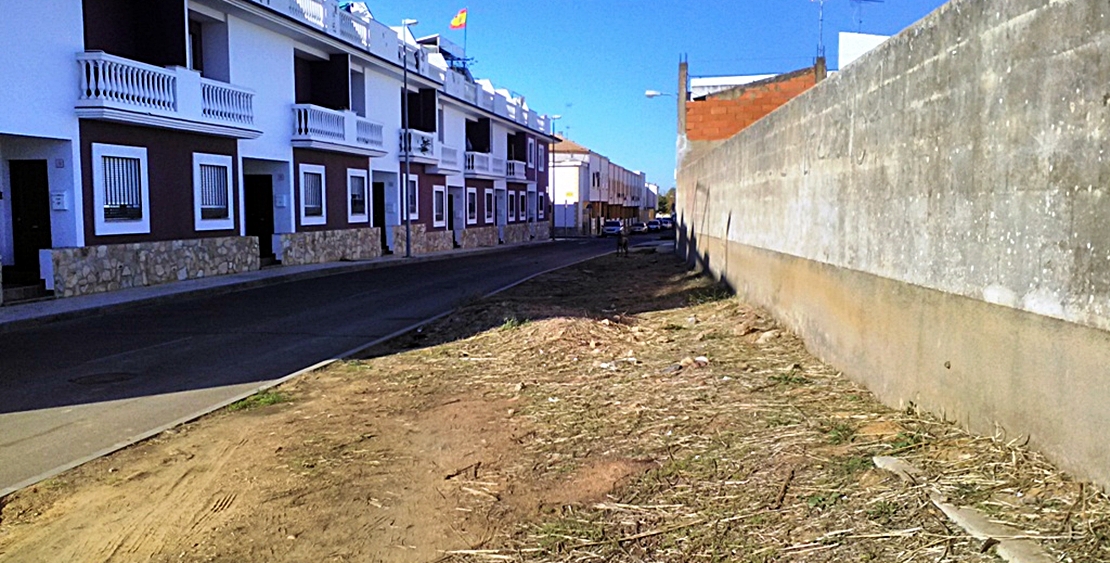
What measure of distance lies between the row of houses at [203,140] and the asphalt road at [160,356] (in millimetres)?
2867

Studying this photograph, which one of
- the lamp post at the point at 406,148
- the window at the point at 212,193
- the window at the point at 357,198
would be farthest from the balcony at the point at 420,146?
the window at the point at 212,193

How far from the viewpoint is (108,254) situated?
683 inches

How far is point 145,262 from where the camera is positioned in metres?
18.5

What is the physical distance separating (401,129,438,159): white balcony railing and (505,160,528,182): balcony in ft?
39.3

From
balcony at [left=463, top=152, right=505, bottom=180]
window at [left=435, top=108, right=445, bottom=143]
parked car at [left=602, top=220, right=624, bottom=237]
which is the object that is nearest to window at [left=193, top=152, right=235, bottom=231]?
window at [left=435, top=108, right=445, bottom=143]

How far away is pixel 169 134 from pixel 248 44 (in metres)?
4.75

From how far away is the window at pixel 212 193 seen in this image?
2072 cm

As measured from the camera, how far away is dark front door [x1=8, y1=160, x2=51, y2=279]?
17.0 metres

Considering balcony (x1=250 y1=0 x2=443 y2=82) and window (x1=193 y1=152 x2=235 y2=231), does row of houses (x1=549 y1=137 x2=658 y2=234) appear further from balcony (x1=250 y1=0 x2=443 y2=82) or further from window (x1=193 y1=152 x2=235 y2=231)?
window (x1=193 y1=152 x2=235 y2=231)

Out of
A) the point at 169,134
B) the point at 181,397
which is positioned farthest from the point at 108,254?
the point at 181,397

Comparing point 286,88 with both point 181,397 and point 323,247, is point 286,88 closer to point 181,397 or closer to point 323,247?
point 323,247

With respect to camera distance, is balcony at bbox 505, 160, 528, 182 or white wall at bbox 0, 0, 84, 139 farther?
balcony at bbox 505, 160, 528, 182

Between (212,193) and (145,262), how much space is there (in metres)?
3.58

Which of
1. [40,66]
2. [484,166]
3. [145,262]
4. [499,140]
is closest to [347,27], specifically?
[145,262]
